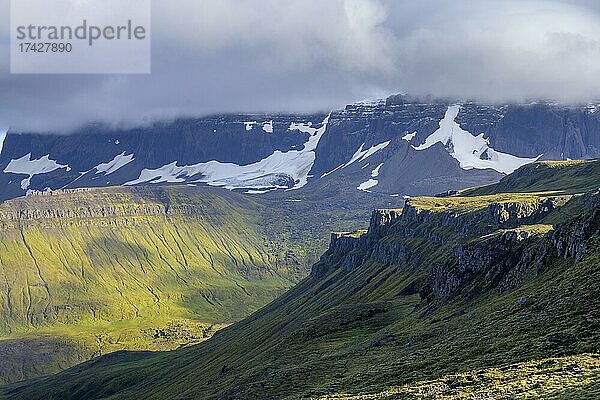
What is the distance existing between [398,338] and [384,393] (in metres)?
40.7

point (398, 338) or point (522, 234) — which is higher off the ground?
point (522, 234)

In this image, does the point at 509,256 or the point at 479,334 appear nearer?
the point at 479,334

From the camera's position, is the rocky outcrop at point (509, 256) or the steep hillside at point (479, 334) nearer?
the steep hillside at point (479, 334)

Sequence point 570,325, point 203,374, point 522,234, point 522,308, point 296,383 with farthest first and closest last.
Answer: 1. point 203,374
2. point 522,234
3. point 296,383
4. point 522,308
5. point 570,325

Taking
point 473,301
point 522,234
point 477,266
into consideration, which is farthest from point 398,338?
point 522,234

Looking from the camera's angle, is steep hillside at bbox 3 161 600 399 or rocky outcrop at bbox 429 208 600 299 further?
rocky outcrop at bbox 429 208 600 299

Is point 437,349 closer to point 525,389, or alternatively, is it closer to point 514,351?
point 514,351

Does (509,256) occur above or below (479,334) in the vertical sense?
above

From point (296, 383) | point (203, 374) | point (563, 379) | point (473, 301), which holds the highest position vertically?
point (563, 379)

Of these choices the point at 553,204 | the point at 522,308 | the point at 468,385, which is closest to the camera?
the point at 468,385

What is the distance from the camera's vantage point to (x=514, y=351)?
6250 centimetres

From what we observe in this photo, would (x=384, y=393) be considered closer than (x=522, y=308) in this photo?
Yes

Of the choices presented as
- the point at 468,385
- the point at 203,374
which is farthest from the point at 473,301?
the point at 203,374

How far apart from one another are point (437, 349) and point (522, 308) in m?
→ 10.9
